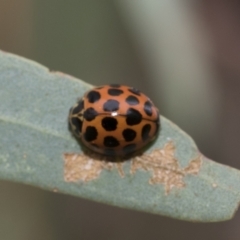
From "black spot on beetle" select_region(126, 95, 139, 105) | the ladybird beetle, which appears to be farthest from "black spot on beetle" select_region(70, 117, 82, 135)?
"black spot on beetle" select_region(126, 95, 139, 105)

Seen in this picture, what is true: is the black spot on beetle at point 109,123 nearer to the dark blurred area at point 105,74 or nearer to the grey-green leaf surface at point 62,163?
the grey-green leaf surface at point 62,163

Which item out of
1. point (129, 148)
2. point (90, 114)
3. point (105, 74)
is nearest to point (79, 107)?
point (90, 114)

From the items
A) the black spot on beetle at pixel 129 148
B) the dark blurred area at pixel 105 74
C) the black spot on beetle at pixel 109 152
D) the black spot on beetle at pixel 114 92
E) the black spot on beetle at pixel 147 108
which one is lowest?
the dark blurred area at pixel 105 74

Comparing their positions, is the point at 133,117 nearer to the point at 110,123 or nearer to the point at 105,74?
the point at 110,123

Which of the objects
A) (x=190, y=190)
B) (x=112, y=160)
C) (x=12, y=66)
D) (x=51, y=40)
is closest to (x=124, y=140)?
(x=112, y=160)

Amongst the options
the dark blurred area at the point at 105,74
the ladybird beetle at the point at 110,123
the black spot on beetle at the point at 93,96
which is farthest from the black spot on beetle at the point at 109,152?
the dark blurred area at the point at 105,74

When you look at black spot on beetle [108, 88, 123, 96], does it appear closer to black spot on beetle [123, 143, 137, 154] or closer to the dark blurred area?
black spot on beetle [123, 143, 137, 154]
